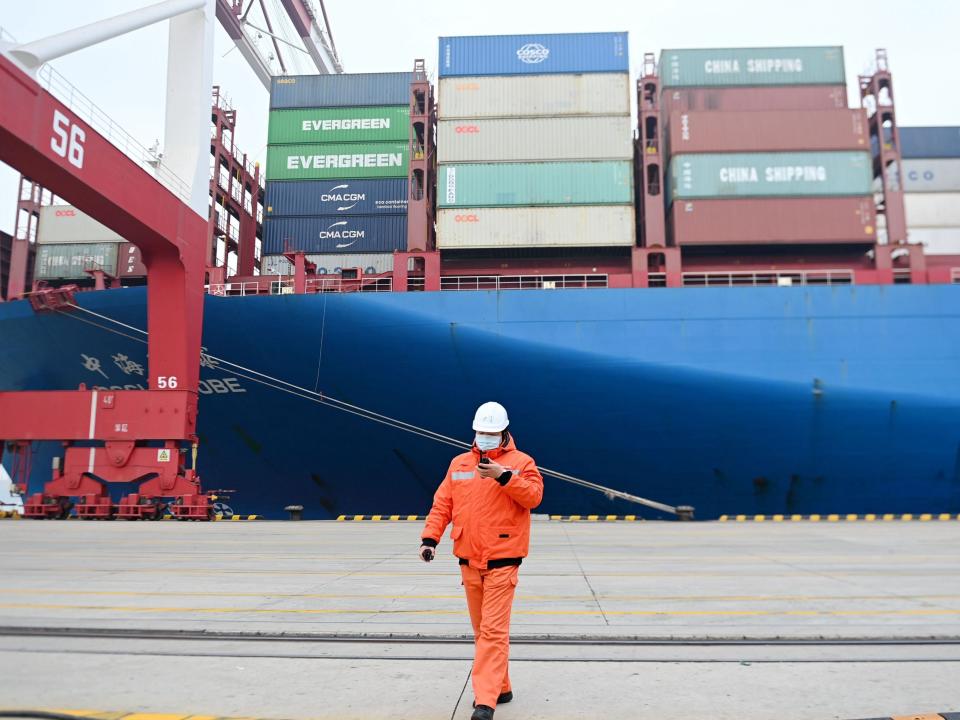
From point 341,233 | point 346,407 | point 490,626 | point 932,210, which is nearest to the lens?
point 490,626

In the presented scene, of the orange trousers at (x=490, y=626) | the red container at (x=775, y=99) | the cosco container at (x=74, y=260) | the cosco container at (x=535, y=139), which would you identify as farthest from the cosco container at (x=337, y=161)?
the orange trousers at (x=490, y=626)

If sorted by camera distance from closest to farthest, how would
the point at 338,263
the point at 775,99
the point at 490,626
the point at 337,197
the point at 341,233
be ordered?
the point at 490,626
the point at 775,99
the point at 338,263
the point at 341,233
the point at 337,197

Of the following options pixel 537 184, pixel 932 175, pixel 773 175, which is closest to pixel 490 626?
pixel 537 184

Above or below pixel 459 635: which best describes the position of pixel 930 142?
above

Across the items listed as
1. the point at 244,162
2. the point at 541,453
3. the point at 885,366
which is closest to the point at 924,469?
the point at 885,366

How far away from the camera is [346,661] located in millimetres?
3967

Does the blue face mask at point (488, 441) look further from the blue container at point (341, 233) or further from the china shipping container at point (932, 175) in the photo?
the china shipping container at point (932, 175)

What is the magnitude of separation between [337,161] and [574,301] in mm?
10387

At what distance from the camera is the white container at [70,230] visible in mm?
21969

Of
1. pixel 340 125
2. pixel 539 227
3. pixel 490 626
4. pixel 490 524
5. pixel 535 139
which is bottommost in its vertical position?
pixel 490 626

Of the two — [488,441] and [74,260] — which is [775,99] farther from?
[74,260]

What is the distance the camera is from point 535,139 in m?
20.6

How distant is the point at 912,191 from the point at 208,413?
2736cm

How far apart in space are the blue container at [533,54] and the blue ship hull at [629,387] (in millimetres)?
8091
